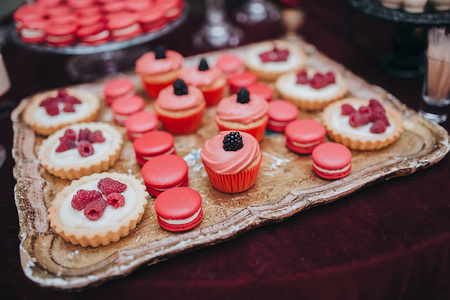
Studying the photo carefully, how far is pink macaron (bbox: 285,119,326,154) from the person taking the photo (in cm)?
250

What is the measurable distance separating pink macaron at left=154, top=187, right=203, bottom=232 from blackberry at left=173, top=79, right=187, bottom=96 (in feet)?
2.94

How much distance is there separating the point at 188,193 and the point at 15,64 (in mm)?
3077

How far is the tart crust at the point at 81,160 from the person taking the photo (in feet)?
7.89

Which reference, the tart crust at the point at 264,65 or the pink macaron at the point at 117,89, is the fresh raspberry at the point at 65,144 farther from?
the tart crust at the point at 264,65

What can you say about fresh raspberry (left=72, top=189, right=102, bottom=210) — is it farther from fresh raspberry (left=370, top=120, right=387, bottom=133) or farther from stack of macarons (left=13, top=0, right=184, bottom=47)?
fresh raspberry (left=370, top=120, right=387, bottom=133)

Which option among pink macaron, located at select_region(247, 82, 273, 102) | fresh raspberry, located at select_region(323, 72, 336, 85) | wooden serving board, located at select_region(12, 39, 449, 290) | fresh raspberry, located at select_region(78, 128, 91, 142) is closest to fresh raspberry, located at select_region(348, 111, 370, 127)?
wooden serving board, located at select_region(12, 39, 449, 290)

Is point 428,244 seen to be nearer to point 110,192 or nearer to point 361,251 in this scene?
point 361,251

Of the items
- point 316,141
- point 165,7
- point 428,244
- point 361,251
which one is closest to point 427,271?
point 428,244

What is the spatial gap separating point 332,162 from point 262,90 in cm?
105

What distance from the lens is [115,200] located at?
205 centimetres

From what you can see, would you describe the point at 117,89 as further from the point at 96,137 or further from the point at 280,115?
the point at 280,115

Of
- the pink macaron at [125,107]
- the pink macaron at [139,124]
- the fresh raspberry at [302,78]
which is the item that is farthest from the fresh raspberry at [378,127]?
the pink macaron at [125,107]

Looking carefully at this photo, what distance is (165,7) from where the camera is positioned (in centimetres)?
350

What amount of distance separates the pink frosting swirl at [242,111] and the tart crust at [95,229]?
2.49 ft
